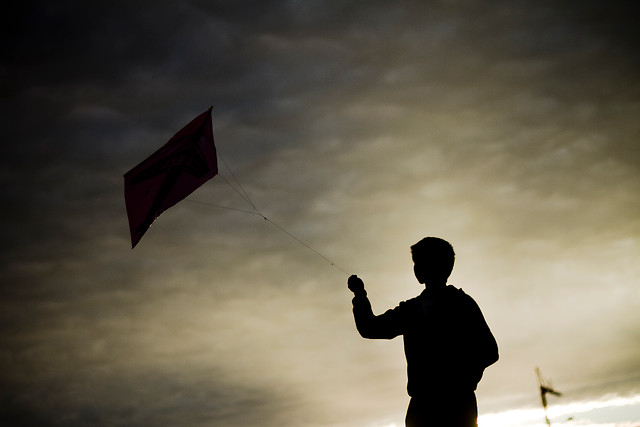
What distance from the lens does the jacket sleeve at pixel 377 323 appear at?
4.95 m

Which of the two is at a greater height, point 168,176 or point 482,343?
point 168,176

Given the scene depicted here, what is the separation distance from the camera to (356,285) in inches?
207

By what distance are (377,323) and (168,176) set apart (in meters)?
8.08

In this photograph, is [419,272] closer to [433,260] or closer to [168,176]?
[433,260]

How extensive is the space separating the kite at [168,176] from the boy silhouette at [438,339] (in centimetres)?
745

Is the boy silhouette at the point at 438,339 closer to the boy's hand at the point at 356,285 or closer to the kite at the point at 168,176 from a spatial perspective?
the boy's hand at the point at 356,285

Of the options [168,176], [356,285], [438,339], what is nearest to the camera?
[438,339]

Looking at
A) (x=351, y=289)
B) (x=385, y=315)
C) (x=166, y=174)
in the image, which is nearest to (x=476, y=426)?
(x=385, y=315)

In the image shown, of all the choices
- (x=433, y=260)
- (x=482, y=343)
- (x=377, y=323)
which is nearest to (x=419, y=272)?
(x=433, y=260)

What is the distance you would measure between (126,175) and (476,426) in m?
10.1

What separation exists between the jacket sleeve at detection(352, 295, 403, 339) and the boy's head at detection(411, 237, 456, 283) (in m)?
0.39

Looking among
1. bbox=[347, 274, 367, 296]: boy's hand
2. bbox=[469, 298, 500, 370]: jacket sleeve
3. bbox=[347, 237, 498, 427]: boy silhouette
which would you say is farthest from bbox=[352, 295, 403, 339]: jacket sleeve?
bbox=[469, 298, 500, 370]: jacket sleeve

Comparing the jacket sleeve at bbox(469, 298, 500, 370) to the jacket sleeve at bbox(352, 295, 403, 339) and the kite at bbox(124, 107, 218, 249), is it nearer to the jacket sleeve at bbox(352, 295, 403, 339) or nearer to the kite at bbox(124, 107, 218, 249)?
the jacket sleeve at bbox(352, 295, 403, 339)

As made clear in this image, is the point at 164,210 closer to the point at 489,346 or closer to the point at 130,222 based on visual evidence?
the point at 130,222
